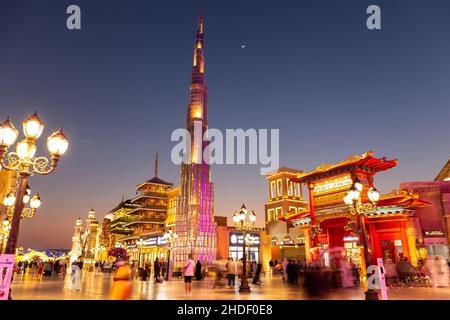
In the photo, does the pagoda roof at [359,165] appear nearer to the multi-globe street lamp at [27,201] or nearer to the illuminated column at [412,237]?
the illuminated column at [412,237]

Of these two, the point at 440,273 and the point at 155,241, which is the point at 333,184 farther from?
the point at 155,241

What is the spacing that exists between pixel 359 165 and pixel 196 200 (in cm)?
5264

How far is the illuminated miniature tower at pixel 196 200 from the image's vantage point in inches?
2771

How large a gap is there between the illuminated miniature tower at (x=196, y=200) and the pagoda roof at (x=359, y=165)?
153 feet

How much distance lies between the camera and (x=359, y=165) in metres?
Result: 25.4

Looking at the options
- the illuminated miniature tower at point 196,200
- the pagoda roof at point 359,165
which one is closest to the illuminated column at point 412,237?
the pagoda roof at point 359,165

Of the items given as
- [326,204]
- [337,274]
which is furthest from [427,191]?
[337,274]

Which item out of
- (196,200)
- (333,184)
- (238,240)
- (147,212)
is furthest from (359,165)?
(147,212)

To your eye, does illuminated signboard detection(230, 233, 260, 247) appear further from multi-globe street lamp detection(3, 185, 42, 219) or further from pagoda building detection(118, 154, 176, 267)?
multi-globe street lamp detection(3, 185, 42, 219)

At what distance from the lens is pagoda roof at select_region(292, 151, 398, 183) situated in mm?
25000

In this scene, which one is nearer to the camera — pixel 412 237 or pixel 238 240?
pixel 412 237
